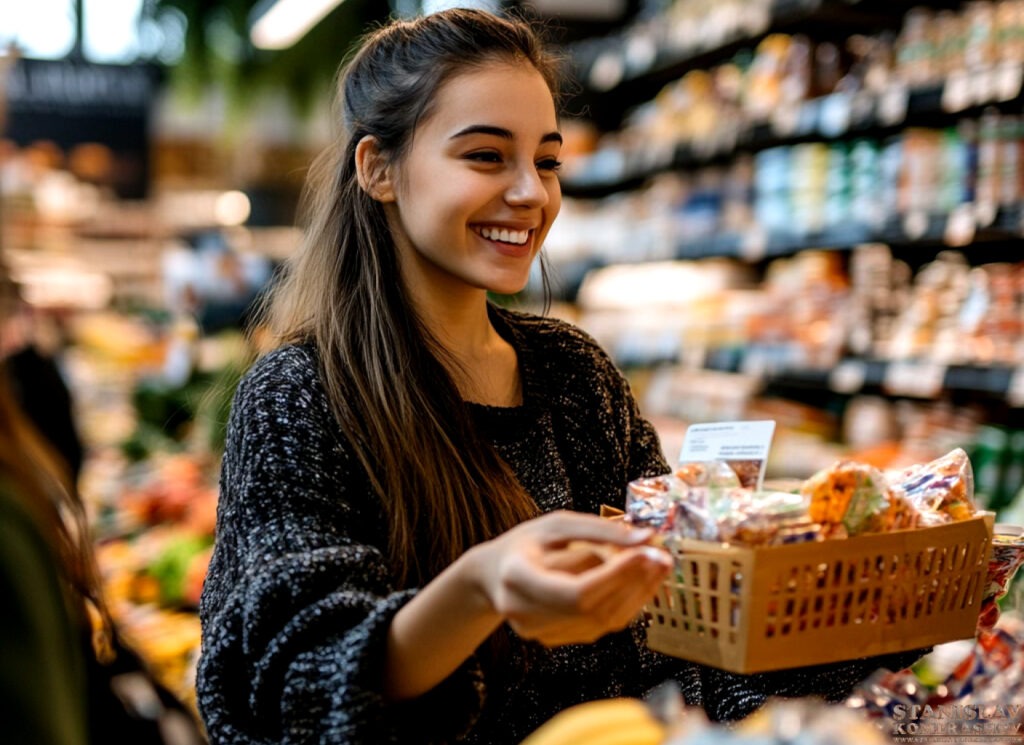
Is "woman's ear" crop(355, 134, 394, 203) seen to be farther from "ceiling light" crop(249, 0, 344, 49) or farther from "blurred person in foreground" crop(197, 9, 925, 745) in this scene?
"ceiling light" crop(249, 0, 344, 49)

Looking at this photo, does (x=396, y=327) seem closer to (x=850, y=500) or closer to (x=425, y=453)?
(x=425, y=453)

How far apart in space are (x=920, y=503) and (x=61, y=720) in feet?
3.28

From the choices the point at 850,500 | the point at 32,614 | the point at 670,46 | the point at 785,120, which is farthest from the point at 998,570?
the point at 670,46

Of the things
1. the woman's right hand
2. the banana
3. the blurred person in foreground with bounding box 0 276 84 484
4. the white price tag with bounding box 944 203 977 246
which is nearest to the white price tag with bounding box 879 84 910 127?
the white price tag with bounding box 944 203 977 246

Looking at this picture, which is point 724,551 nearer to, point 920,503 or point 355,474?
point 920,503

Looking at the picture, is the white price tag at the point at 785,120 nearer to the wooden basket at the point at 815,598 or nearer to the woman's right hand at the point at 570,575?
the wooden basket at the point at 815,598

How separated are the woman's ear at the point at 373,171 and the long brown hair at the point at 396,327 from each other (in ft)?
0.06

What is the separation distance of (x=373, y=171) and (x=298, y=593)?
69cm

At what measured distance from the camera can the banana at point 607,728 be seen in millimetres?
904

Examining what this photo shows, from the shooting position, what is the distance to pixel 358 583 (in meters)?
1.32

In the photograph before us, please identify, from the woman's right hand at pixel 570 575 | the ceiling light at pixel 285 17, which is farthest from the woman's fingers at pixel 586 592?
the ceiling light at pixel 285 17

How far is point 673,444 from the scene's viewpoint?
434cm
